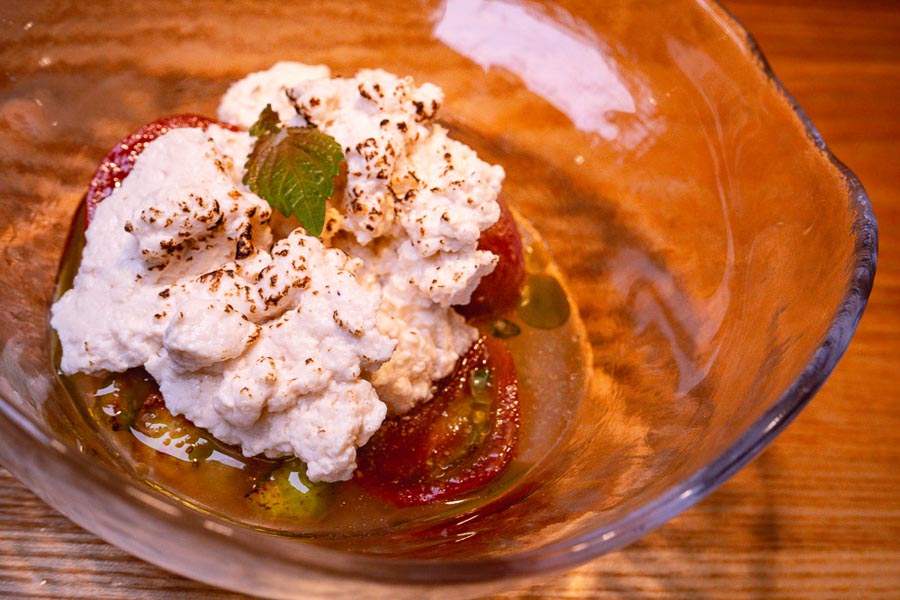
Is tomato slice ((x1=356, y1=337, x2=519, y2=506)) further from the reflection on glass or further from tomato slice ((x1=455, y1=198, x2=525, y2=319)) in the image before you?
the reflection on glass

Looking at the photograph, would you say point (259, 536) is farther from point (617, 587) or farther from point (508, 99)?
point (508, 99)

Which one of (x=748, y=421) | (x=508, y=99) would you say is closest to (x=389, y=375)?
(x=748, y=421)

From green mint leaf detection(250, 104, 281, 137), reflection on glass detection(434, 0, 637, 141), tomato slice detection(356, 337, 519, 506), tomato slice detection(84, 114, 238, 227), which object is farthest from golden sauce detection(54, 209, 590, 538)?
reflection on glass detection(434, 0, 637, 141)

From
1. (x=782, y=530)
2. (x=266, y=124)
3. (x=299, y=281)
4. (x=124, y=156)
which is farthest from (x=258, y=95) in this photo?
(x=782, y=530)

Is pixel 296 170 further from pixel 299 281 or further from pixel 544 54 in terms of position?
pixel 544 54

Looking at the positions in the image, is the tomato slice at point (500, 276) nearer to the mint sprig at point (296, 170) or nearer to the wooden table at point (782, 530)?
the mint sprig at point (296, 170)

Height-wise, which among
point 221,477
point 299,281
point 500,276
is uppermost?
point 299,281
